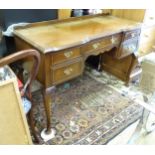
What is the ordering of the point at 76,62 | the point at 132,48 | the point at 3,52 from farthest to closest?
the point at 132,48, the point at 3,52, the point at 76,62

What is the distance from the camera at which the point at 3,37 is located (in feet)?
5.23

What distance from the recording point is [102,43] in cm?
171

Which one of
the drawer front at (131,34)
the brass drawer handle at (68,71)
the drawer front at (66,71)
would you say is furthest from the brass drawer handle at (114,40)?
the brass drawer handle at (68,71)

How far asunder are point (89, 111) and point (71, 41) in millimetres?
794

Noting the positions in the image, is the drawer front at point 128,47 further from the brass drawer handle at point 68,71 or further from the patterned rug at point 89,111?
the brass drawer handle at point 68,71

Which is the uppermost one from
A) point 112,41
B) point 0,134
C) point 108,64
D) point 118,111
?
point 112,41

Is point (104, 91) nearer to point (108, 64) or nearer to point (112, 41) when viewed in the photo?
point (108, 64)

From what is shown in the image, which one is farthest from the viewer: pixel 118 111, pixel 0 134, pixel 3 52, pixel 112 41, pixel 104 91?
pixel 104 91

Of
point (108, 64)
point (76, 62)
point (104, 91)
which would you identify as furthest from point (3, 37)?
point (108, 64)

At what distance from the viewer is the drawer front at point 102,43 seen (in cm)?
157

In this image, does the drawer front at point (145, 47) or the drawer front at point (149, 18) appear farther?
the drawer front at point (145, 47)

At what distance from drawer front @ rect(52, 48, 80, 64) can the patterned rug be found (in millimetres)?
646
